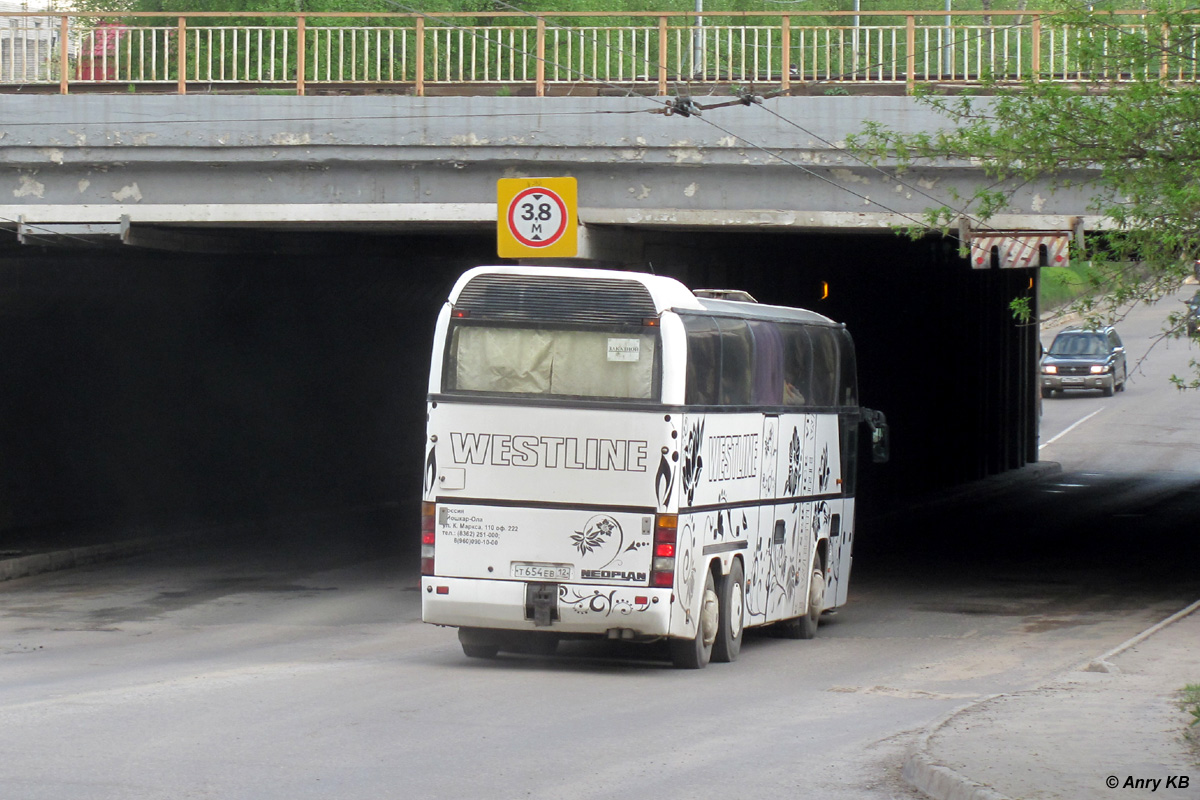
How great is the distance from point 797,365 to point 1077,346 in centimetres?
4321

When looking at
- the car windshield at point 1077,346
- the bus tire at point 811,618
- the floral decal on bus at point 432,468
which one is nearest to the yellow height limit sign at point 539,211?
the bus tire at point 811,618

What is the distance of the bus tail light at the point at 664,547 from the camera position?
40.3ft

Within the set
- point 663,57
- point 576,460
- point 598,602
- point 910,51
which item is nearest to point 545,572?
point 598,602

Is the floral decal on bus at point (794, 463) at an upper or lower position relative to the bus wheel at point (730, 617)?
upper

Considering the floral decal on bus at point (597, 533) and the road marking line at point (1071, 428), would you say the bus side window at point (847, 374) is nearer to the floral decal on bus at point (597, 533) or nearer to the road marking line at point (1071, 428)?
the floral decal on bus at point (597, 533)

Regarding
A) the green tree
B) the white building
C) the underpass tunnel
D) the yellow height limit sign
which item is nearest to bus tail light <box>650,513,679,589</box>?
the green tree

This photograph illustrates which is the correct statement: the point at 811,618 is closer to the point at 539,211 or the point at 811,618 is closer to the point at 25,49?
the point at 539,211

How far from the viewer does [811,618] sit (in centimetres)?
1609

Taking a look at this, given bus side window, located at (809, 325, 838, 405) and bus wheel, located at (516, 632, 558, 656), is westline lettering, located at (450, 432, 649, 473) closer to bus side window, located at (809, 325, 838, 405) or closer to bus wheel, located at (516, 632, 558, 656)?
bus wheel, located at (516, 632, 558, 656)

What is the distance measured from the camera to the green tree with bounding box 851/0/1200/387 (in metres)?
7.84

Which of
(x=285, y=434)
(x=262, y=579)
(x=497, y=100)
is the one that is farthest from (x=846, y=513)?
(x=285, y=434)

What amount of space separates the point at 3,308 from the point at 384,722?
1513 centimetres

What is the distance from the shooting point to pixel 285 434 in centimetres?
2908

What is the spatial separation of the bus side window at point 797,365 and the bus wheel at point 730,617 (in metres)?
2.15
